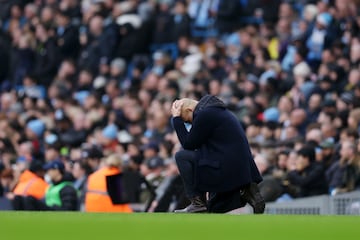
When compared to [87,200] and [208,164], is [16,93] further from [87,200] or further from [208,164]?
[208,164]

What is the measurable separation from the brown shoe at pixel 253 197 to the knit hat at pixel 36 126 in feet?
42.4

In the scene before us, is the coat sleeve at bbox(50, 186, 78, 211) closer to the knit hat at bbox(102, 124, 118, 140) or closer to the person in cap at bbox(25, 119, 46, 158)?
the knit hat at bbox(102, 124, 118, 140)

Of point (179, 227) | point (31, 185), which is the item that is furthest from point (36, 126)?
point (179, 227)

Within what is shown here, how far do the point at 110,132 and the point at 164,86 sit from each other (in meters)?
1.42

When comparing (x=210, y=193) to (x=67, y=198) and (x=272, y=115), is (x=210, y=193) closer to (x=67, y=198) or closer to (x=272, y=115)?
(x=67, y=198)

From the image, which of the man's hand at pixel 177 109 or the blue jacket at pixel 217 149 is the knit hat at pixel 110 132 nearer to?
the man's hand at pixel 177 109

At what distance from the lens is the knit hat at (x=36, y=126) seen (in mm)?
25500

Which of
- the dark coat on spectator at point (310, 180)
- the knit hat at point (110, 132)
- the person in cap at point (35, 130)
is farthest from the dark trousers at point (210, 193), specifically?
the person in cap at point (35, 130)

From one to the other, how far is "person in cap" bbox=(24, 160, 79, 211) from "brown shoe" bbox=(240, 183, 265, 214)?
4.84 meters

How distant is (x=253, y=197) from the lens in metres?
12.8

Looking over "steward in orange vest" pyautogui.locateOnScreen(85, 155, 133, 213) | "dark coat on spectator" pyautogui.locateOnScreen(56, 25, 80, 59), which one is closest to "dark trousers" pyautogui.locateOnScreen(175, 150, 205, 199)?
"steward in orange vest" pyautogui.locateOnScreen(85, 155, 133, 213)

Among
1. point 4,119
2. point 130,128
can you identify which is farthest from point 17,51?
point 130,128

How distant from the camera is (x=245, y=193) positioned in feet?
42.3

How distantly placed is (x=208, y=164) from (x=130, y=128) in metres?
11.7
